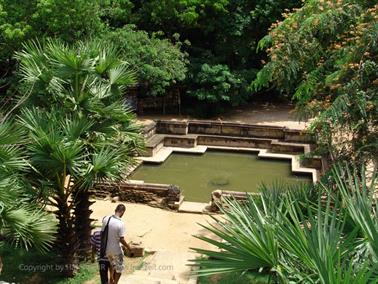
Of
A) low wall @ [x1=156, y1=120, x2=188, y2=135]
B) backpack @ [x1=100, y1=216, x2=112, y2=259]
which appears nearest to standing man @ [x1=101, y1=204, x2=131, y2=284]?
backpack @ [x1=100, y1=216, x2=112, y2=259]

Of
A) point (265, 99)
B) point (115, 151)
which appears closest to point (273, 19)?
point (265, 99)

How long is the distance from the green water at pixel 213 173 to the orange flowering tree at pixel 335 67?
520 centimetres

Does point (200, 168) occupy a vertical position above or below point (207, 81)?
below

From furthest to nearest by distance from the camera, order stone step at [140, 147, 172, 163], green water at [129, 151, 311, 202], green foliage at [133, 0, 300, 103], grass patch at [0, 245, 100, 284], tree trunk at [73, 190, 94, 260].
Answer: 1. green foliage at [133, 0, 300, 103]
2. stone step at [140, 147, 172, 163]
3. green water at [129, 151, 311, 202]
4. tree trunk at [73, 190, 94, 260]
5. grass patch at [0, 245, 100, 284]

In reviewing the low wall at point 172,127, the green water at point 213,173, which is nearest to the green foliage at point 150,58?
the low wall at point 172,127

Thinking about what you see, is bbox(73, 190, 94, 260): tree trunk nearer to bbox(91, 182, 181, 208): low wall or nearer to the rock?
bbox(91, 182, 181, 208): low wall

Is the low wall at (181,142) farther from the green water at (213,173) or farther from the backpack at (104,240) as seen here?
the backpack at (104,240)

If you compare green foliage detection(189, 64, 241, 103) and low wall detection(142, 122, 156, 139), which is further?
green foliage detection(189, 64, 241, 103)

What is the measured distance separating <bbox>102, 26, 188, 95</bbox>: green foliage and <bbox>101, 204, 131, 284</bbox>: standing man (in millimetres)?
11896

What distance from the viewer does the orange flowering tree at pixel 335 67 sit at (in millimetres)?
7637

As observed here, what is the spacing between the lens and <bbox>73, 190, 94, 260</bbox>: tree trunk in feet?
29.8

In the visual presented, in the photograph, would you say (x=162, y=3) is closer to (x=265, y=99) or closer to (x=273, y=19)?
(x=273, y=19)

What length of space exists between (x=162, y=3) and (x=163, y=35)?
5.33 ft

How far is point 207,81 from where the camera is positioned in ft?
69.3
